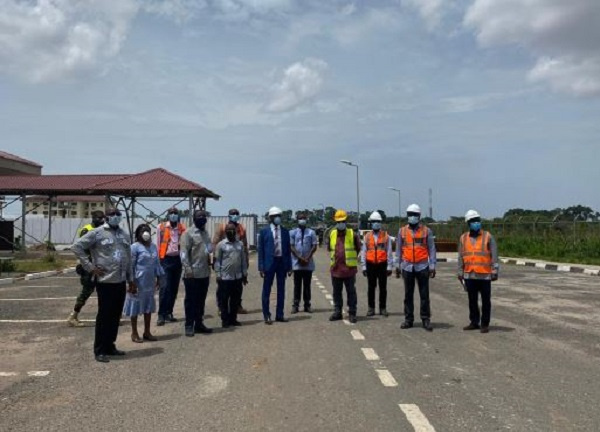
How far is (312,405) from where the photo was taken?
5289 millimetres

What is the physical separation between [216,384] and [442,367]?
2.45 m

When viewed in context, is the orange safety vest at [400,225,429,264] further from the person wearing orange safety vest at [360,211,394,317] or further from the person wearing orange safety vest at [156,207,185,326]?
the person wearing orange safety vest at [156,207,185,326]

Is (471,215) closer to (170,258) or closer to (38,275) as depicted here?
(170,258)

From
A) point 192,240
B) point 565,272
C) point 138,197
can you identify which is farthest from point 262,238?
point 138,197

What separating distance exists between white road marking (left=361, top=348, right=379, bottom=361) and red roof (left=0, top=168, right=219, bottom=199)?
19.9 meters

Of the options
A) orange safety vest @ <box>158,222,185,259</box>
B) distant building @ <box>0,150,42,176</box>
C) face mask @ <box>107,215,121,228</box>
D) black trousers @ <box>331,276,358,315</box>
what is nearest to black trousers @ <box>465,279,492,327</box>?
black trousers @ <box>331,276,358,315</box>

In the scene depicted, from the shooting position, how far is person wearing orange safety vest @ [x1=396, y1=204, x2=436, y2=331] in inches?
368

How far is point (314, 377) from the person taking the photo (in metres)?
6.25

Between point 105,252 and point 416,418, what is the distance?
4.33m

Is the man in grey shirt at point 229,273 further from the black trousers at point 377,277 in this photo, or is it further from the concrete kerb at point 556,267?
the concrete kerb at point 556,267

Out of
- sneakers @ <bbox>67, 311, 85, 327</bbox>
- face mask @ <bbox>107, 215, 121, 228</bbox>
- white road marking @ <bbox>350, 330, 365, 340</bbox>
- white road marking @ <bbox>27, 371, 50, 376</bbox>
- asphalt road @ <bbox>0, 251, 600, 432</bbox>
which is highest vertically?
face mask @ <bbox>107, 215, 121, 228</bbox>

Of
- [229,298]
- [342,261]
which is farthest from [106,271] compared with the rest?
[342,261]

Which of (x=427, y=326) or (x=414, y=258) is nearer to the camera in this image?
(x=427, y=326)

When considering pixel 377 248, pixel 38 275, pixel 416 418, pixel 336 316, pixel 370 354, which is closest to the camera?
pixel 416 418
